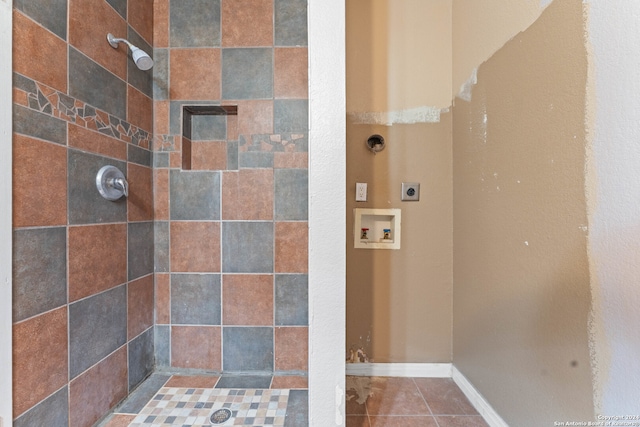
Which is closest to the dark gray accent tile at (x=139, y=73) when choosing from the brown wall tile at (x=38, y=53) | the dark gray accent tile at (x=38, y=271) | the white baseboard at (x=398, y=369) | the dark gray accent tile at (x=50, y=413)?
the brown wall tile at (x=38, y=53)

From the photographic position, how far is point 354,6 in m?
1.44

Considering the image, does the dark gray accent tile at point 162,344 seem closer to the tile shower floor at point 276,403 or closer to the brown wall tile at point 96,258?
the tile shower floor at point 276,403

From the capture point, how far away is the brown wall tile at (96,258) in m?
0.97

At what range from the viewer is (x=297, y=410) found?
3.72ft

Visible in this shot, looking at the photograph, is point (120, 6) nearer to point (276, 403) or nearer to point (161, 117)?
point (161, 117)

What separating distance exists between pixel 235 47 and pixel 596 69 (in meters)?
1.48

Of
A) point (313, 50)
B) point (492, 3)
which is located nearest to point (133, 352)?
point (313, 50)

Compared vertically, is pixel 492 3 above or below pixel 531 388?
above

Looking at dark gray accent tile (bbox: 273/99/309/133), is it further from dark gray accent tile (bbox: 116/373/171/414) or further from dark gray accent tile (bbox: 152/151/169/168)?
dark gray accent tile (bbox: 116/373/171/414)

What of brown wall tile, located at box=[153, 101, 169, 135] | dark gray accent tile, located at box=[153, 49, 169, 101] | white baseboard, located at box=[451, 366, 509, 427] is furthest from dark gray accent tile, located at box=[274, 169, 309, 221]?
white baseboard, located at box=[451, 366, 509, 427]

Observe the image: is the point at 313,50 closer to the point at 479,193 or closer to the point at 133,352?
the point at 479,193

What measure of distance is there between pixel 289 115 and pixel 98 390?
1508mm

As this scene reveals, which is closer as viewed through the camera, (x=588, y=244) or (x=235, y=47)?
(x=588, y=244)

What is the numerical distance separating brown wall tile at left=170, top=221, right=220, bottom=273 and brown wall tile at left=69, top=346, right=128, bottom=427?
45 cm
